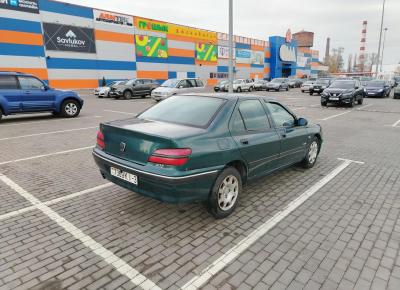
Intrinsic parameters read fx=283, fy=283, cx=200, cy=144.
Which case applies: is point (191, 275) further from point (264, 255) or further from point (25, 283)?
point (25, 283)

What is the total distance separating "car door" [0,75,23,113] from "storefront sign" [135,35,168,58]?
22760mm

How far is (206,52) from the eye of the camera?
132 feet

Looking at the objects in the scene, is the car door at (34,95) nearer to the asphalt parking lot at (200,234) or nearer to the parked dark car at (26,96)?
the parked dark car at (26,96)

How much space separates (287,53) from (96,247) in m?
59.2

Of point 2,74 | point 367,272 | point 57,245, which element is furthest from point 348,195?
point 2,74

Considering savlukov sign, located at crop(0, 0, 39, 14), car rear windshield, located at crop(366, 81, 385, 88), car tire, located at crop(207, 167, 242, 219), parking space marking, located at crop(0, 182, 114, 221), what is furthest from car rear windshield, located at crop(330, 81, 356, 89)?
savlukov sign, located at crop(0, 0, 39, 14)

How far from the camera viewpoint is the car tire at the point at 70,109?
12133 millimetres

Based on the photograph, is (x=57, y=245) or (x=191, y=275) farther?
(x=57, y=245)

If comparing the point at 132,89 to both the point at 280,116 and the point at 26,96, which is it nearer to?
the point at 26,96

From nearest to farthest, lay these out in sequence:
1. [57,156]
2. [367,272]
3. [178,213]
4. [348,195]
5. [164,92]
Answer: [367,272], [178,213], [348,195], [57,156], [164,92]

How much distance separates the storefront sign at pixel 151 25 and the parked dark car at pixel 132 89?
10.5 meters

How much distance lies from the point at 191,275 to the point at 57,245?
1.55 meters

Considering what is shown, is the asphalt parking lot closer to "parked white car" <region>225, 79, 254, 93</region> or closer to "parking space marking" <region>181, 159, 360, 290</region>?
"parking space marking" <region>181, 159, 360, 290</region>

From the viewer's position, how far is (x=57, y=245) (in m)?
3.09
